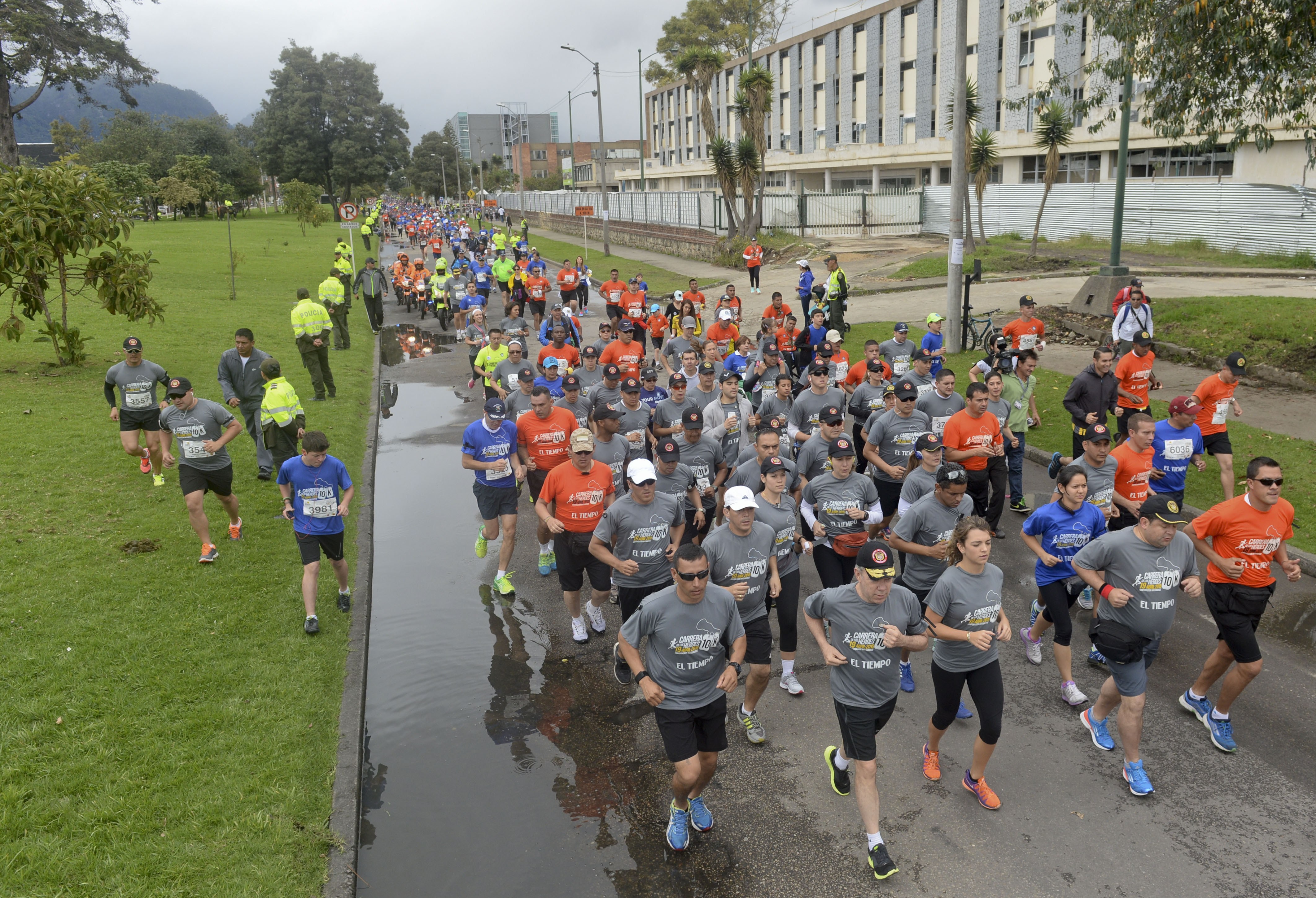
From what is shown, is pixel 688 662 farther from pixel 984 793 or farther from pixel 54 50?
pixel 54 50

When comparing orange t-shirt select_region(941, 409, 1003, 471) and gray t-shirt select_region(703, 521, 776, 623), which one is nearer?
gray t-shirt select_region(703, 521, 776, 623)

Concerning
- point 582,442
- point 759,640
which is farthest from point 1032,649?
point 582,442

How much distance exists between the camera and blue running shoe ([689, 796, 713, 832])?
16.8 ft

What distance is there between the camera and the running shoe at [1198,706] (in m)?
6.09

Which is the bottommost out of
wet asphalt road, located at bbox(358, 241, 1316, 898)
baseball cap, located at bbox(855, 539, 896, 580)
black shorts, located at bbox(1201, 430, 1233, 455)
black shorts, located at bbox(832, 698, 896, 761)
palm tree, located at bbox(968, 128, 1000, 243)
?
wet asphalt road, located at bbox(358, 241, 1316, 898)

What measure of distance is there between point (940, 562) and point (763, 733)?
5.75 ft

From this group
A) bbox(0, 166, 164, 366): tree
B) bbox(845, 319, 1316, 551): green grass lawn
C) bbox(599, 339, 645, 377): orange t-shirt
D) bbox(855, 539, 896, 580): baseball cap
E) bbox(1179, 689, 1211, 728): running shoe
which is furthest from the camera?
bbox(0, 166, 164, 366): tree

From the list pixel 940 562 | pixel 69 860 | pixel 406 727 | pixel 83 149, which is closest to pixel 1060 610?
pixel 940 562

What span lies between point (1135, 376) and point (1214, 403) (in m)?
1.07

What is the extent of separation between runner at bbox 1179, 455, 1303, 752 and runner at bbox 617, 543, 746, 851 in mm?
3404

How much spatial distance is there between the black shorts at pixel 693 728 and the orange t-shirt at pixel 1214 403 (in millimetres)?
6256

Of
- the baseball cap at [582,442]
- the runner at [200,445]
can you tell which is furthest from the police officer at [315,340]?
the baseball cap at [582,442]

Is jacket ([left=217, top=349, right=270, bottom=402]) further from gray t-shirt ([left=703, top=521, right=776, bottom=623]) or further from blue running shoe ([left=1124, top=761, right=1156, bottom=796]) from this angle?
blue running shoe ([left=1124, top=761, right=1156, bottom=796])

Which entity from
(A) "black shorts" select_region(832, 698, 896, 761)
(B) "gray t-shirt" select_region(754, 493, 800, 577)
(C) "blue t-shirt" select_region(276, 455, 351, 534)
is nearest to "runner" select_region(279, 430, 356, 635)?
(C) "blue t-shirt" select_region(276, 455, 351, 534)
